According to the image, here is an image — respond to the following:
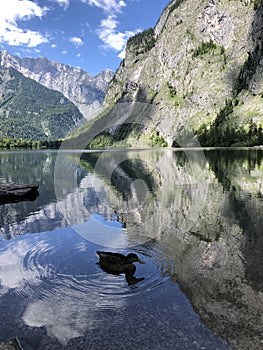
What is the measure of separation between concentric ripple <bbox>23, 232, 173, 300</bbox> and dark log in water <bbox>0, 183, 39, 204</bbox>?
2196 centimetres

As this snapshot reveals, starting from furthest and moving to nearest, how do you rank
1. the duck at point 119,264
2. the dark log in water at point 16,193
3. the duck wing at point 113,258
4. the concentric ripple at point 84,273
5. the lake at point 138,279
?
1. the dark log in water at point 16,193
2. the duck wing at point 113,258
3. the duck at point 119,264
4. the concentric ripple at point 84,273
5. the lake at point 138,279

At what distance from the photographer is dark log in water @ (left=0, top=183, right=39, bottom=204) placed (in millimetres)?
40344

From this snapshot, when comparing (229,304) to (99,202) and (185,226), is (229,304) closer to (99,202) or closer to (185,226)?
(185,226)

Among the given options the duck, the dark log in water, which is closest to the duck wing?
the duck

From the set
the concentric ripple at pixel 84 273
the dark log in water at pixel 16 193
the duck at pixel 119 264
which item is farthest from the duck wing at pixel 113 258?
the dark log in water at pixel 16 193

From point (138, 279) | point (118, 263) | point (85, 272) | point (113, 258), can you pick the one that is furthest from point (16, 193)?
point (138, 279)

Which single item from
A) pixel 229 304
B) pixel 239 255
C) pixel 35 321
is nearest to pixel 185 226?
pixel 239 255

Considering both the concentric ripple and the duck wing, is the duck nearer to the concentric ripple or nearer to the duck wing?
the duck wing

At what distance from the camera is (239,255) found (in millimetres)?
17844

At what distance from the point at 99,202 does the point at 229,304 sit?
84.9ft

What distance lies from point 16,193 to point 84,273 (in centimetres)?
2902

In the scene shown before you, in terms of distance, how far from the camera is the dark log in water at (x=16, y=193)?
132 feet

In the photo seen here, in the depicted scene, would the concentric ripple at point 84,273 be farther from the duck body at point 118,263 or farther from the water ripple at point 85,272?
the duck body at point 118,263

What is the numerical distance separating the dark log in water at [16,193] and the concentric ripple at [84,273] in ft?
72.1
